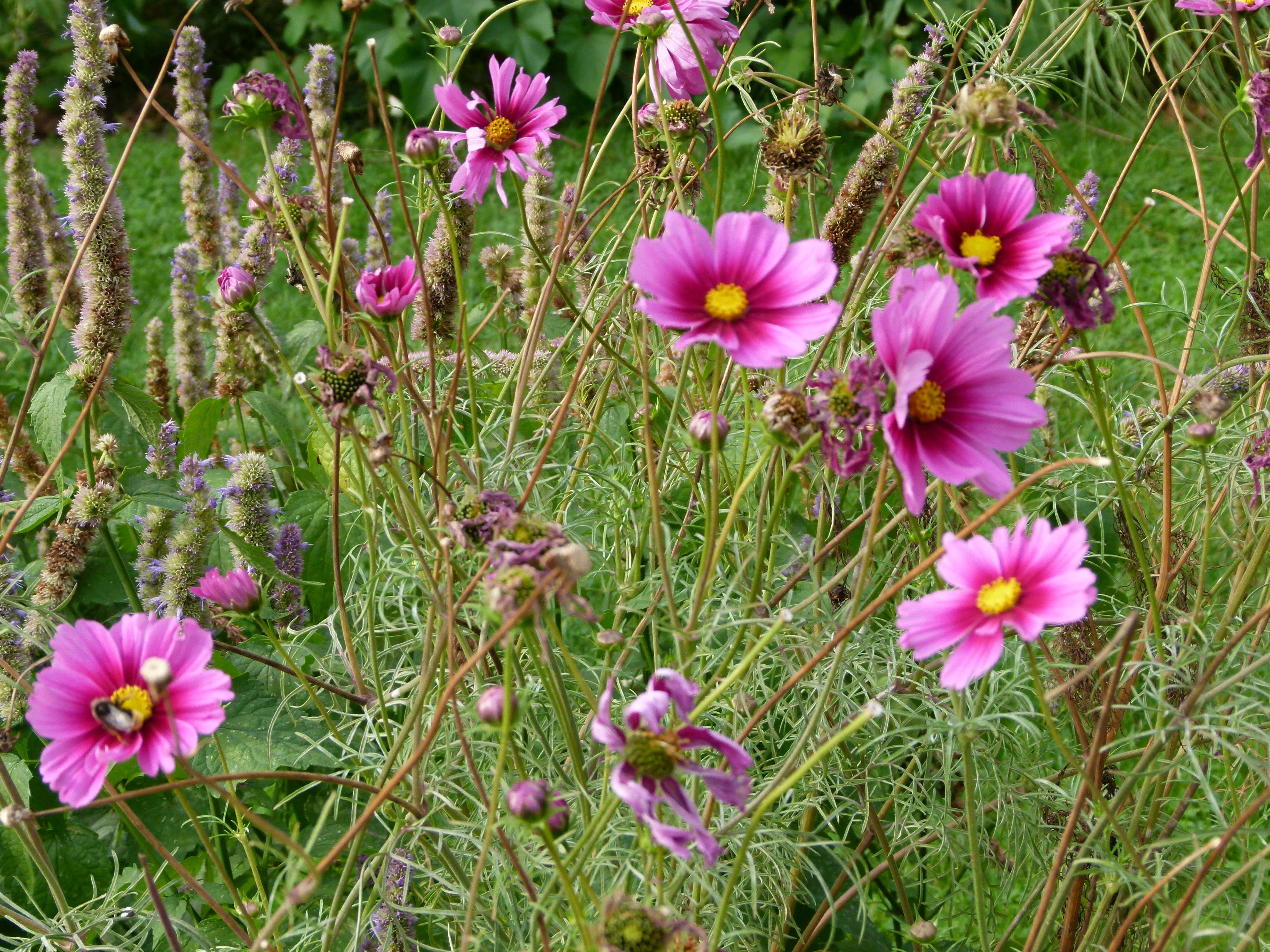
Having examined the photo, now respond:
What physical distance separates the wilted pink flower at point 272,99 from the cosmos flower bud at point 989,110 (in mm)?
359

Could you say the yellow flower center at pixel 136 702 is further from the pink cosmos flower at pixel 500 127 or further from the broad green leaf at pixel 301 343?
the broad green leaf at pixel 301 343

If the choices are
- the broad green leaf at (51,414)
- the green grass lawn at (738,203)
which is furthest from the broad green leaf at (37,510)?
the green grass lawn at (738,203)

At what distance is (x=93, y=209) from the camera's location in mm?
999

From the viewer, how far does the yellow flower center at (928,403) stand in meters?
0.45

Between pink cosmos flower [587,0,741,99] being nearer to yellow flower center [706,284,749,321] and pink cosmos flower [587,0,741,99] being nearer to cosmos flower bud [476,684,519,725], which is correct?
yellow flower center [706,284,749,321]

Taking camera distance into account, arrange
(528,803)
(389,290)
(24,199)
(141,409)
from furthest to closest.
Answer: (24,199) < (141,409) < (389,290) < (528,803)

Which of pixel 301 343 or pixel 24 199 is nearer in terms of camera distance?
pixel 24 199

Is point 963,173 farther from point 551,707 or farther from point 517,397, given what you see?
point 551,707

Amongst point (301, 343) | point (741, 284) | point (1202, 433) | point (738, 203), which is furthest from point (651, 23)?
point (738, 203)

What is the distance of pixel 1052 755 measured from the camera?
3.15 ft

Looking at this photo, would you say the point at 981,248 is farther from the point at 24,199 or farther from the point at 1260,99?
the point at 24,199

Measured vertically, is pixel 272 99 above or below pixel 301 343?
above

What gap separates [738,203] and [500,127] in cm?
157

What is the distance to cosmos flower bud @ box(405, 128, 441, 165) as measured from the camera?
600mm
